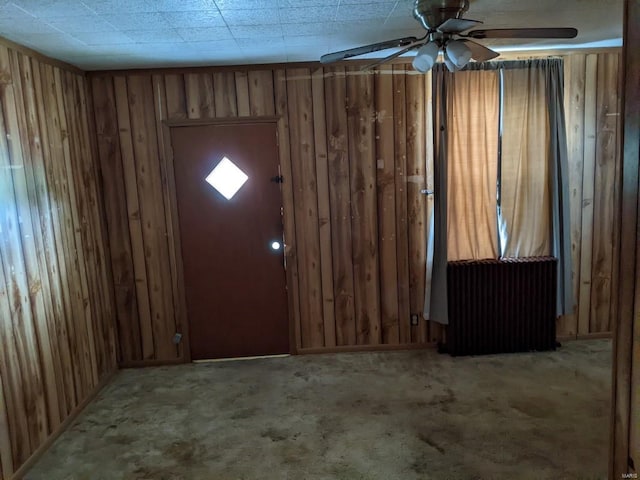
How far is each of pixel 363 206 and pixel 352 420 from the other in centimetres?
173

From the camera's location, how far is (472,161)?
3783 mm

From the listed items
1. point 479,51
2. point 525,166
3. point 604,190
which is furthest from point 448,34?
point 604,190

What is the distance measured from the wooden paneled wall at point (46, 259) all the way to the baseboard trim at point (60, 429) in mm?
21

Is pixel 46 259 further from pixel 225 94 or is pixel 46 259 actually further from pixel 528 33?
pixel 528 33

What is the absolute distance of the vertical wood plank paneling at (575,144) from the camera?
3882mm

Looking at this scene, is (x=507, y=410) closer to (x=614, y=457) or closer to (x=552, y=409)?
(x=552, y=409)

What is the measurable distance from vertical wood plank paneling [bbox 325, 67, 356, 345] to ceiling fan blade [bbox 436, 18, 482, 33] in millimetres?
1704

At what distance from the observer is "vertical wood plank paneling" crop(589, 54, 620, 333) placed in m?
3.90

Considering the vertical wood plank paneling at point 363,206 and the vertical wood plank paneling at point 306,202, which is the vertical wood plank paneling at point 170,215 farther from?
the vertical wood plank paneling at point 363,206

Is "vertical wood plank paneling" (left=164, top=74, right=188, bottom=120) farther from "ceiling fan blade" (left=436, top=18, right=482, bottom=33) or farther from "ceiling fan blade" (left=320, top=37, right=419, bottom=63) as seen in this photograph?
"ceiling fan blade" (left=436, top=18, right=482, bottom=33)

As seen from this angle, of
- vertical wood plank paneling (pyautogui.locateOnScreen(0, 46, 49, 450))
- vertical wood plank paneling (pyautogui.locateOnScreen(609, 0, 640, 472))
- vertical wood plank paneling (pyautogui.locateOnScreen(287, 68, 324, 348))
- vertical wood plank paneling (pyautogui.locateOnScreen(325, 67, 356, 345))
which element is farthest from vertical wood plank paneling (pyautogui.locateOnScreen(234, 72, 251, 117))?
vertical wood plank paneling (pyautogui.locateOnScreen(609, 0, 640, 472))

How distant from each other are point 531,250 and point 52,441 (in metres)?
3.79

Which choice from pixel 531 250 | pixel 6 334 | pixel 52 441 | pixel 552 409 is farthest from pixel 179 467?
pixel 531 250

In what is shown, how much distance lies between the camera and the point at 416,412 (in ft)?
10.1
